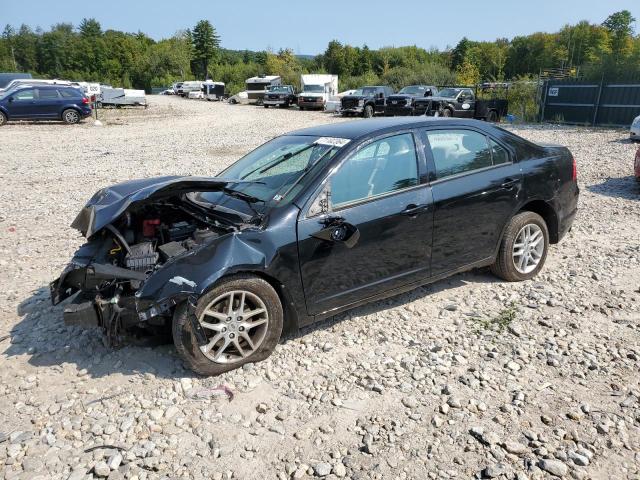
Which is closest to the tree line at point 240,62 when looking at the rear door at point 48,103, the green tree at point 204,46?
the green tree at point 204,46

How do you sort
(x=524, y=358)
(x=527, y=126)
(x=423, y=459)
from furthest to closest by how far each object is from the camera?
(x=527, y=126) → (x=524, y=358) → (x=423, y=459)

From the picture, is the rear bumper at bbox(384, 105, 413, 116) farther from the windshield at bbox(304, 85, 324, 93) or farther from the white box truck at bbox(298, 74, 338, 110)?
the windshield at bbox(304, 85, 324, 93)

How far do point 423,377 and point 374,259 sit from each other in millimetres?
955

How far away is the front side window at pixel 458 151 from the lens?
4.20 m

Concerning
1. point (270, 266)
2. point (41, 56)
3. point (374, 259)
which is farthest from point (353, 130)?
point (41, 56)

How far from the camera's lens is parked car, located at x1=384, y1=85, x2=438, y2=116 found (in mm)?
25092

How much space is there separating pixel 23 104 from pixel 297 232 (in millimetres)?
23363

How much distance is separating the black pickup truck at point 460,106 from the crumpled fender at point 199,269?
68.1 feet

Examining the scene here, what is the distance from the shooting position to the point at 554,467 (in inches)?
99.3

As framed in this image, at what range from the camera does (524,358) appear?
3529mm

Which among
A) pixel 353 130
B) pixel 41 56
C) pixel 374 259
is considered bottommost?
pixel 374 259

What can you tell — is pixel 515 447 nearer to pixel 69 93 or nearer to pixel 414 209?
pixel 414 209

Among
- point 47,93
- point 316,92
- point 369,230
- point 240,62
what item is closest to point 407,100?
point 316,92

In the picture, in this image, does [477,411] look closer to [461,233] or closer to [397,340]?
[397,340]
